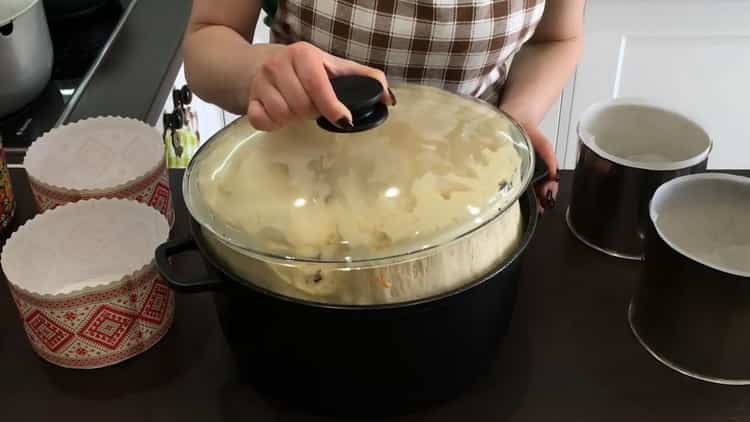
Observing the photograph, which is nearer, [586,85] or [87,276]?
[87,276]

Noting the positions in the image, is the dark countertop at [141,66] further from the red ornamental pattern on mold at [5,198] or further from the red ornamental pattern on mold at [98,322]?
the red ornamental pattern on mold at [98,322]

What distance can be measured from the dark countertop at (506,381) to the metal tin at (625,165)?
50 mm

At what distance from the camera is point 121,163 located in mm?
728

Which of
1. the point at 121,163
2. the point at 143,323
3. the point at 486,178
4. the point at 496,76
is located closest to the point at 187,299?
the point at 143,323

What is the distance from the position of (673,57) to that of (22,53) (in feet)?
3.92

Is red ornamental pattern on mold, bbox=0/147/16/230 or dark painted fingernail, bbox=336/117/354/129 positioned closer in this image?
dark painted fingernail, bbox=336/117/354/129

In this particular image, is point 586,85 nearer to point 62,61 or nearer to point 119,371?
point 62,61

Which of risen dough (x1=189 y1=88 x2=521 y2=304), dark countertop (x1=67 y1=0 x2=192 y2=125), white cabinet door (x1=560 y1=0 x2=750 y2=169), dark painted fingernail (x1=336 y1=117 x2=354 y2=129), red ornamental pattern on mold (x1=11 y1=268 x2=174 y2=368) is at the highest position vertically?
dark painted fingernail (x1=336 y1=117 x2=354 y2=129)

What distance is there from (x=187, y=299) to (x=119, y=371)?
0.27 feet

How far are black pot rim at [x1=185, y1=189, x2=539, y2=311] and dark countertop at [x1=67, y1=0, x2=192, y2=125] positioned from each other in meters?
0.54

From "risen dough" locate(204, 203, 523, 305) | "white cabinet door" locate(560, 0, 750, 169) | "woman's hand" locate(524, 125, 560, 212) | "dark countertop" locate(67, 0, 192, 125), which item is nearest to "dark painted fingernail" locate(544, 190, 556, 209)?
"woman's hand" locate(524, 125, 560, 212)

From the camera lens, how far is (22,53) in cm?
96

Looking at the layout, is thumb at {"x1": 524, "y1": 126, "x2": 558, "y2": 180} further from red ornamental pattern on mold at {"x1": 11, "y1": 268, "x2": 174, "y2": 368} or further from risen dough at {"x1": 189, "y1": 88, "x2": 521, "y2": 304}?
red ornamental pattern on mold at {"x1": 11, "y1": 268, "x2": 174, "y2": 368}

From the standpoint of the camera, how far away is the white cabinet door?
59.5 inches
